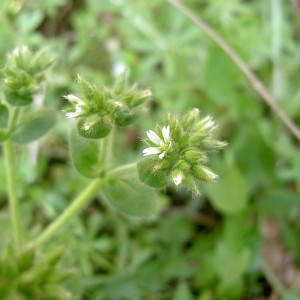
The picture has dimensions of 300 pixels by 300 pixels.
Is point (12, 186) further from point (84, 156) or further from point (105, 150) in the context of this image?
point (105, 150)

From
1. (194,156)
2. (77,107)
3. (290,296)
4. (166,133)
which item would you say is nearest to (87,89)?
(77,107)

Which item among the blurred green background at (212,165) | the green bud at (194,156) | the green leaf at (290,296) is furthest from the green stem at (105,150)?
the green leaf at (290,296)

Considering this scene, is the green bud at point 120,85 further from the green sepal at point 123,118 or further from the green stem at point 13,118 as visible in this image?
the green stem at point 13,118

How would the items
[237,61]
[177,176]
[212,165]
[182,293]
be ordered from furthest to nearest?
[212,165]
[237,61]
[182,293]
[177,176]

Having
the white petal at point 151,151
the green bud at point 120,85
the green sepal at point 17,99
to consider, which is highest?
the green sepal at point 17,99

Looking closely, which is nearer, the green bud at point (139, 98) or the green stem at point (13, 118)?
the green bud at point (139, 98)

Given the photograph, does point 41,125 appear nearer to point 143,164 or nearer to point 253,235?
point 143,164
